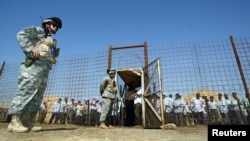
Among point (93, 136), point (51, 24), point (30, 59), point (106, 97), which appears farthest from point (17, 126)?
point (106, 97)

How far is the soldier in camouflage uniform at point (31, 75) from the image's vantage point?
9.64 ft

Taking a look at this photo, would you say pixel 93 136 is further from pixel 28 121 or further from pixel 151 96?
pixel 151 96

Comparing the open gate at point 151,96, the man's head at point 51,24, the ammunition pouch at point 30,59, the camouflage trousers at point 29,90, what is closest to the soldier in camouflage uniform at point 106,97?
the open gate at point 151,96

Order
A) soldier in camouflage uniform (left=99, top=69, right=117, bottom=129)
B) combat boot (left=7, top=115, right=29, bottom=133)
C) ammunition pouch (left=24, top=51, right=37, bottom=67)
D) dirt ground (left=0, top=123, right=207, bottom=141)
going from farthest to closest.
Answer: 1. soldier in camouflage uniform (left=99, top=69, right=117, bottom=129)
2. ammunition pouch (left=24, top=51, right=37, bottom=67)
3. combat boot (left=7, top=115, right=29, bottom=133)
4. dirt ground (left=0, top=123, right=207, bottom=141)

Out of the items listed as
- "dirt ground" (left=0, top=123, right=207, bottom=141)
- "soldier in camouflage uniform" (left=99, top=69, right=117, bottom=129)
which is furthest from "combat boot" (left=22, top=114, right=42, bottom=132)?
"soldier in camouflage uniform" (left=99, top=69, right=117, bottom=129)

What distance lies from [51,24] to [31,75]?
106 cm

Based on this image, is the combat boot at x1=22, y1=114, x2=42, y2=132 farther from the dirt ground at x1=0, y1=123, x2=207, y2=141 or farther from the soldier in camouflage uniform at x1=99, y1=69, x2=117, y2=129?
the soldier in camouflage uniform at x1=99, y1=69, x2=117, y2=129

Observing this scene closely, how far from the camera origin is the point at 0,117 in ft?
26.2

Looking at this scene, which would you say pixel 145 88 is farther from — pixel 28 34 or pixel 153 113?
pixel 28 34

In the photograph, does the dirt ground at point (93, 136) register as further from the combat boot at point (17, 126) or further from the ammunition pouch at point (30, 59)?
the ammunition pouch at point (30, 59)

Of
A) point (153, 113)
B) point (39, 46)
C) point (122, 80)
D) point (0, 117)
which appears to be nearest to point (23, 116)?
point (39, 46)

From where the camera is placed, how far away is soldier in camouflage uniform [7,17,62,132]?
116 inches

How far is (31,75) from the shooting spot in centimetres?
311

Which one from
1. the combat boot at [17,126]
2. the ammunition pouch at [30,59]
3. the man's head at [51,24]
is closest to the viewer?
the combat boot at [17,126]
